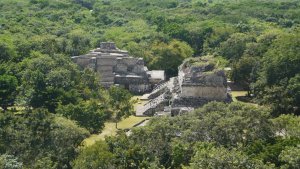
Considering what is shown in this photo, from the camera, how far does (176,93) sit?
122 ft

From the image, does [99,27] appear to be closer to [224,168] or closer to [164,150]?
[164,150]

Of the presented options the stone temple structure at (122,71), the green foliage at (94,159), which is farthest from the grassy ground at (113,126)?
the stone temple structure at (122,71)

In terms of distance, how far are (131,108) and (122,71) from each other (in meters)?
10.4

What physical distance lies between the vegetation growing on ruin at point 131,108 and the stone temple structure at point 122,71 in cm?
265

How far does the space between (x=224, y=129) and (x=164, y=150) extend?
3.18 m

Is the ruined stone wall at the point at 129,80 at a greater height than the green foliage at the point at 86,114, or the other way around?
the green foliage at the point at 86,114

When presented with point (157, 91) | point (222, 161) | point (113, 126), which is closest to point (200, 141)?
point (222, 161)

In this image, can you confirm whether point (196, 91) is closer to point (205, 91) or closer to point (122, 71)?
point (205, 91)

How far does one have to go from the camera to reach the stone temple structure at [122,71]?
44.7m

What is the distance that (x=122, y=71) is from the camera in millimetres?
45719

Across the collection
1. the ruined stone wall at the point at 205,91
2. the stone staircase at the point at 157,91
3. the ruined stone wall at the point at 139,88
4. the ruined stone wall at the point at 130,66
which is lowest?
the ruined stone wall at the point at 139,88

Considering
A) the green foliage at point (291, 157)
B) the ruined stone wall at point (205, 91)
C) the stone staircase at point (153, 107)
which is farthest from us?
the stone staircase at point (153, 107)

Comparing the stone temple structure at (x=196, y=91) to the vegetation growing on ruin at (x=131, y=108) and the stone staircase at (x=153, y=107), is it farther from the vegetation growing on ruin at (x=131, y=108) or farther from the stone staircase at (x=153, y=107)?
the vegetation growing on ruin at (x=131, y=108)

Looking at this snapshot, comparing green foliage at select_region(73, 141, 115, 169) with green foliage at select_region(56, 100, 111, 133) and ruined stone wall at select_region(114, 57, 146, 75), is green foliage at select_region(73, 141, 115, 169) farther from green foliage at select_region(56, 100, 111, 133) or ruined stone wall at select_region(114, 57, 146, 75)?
ruined stone wall at select_region(114, 57, 146, 75)
